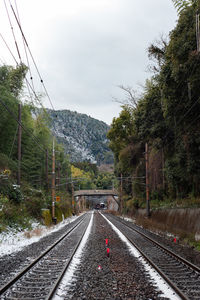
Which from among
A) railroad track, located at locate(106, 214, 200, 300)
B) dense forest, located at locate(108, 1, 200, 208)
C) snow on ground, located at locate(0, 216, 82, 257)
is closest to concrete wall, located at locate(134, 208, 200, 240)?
dense forest, located at locate(108, 1, 200, 208)

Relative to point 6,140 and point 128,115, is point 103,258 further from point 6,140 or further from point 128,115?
point 128,115

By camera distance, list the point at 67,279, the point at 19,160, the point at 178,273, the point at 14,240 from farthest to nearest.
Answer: the point at 19,160 < the point at 14,240 < the point at 178,273 < the point at 67,279

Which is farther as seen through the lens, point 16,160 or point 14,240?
point 16,160

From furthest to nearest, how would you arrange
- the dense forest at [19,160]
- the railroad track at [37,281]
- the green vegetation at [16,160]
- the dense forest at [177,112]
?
1. the dense forest at [19,160]
2. the green vegetation at [16,160]
3. the dense forest at [177,112]
4. the railroad track at [37,281]

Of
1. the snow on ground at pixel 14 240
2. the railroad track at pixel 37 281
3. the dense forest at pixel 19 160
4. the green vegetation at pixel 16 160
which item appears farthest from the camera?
the dense forest at pixel 19 160

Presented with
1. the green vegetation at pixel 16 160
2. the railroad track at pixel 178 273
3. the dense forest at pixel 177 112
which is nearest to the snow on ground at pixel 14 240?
the green vegetation at pixel 16 160

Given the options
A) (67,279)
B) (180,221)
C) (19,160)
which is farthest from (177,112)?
(67,279)

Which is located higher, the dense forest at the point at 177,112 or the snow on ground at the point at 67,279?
the dense forest at the point at 177,112

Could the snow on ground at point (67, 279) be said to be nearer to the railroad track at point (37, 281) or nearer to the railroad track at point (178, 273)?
the railroad track at point (37, 281)

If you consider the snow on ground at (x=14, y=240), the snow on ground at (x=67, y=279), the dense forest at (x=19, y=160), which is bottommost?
the snow on ground at (x=14, y=240)

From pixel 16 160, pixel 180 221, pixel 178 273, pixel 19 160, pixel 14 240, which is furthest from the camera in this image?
pixel 16 160

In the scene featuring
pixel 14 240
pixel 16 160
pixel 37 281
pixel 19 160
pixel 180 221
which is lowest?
A: pixel 14 240

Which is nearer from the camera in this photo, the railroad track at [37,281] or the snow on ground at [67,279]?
the railroad track at [37,281]

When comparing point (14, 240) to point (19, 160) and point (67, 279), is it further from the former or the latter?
point (67, 279)
